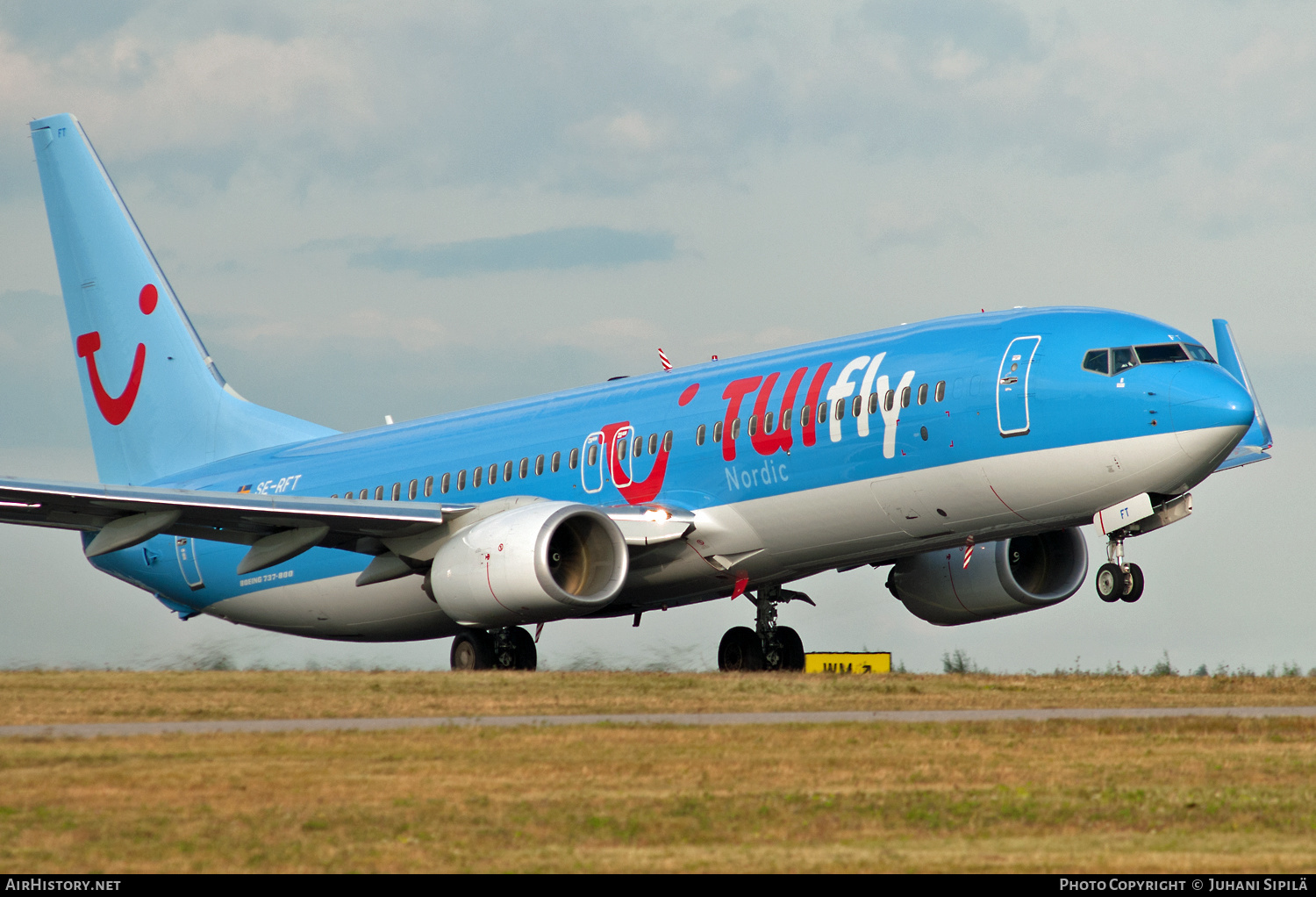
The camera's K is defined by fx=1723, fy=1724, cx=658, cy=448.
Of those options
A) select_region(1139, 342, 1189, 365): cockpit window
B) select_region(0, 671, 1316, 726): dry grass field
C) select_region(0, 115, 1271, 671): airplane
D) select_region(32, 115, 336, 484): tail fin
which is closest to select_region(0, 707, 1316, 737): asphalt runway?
select_region(0, 671, 1316, 726): dry grass field

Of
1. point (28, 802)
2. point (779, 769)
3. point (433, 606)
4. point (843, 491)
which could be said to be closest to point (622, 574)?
point (843, 491)

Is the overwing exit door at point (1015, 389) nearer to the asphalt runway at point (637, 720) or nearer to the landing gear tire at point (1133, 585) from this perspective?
the landing gear tire at point (1133, 585)

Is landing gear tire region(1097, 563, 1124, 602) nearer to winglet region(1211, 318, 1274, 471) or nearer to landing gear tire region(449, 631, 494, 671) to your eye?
winglet region(1211, 318, 1274, 471)

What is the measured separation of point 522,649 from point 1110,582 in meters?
10.2

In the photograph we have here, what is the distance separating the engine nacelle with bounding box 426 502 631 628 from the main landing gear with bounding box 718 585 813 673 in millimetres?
4339

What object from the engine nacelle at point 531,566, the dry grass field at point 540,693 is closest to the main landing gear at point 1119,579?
the dry grass field at point 540,693

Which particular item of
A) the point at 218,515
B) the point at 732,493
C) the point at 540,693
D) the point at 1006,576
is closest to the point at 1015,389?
the point at 732,493

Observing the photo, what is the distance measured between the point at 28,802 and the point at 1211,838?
7.99 m

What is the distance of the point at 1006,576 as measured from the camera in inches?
1134

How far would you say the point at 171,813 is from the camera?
1152cm

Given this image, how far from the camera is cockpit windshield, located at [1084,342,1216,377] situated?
2277 cm

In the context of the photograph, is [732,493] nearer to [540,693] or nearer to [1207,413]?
[540,693]

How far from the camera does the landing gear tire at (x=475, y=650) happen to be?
1121 inches

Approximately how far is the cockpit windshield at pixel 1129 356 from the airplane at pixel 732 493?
0.09ft
